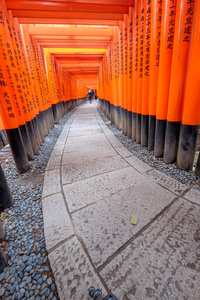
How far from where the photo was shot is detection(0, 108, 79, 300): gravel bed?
1.06 meters

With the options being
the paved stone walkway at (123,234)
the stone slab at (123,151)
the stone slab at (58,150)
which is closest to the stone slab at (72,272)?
the paved stone walkway at (123,234)

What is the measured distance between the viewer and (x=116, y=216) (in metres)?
1.61

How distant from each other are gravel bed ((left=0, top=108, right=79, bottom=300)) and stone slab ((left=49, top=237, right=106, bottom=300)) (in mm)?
67

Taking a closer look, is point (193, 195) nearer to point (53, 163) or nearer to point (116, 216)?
point (116, 216)

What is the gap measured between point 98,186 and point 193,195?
1.34 m

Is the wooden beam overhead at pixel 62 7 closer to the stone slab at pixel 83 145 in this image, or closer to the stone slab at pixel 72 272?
the stone slab at pixel 83 145

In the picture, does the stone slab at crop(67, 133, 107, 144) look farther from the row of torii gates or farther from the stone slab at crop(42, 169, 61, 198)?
the stone slab at crop(42, 169, 61, 198)

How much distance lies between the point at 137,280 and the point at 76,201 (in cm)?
109

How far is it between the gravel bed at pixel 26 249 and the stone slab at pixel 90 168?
0.51m

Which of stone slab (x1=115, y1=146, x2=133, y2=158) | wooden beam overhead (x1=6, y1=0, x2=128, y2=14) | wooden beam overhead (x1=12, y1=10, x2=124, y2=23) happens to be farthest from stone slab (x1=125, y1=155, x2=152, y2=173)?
wooden beam overhead (x1=12, y1=10, x2=124, y2=23)

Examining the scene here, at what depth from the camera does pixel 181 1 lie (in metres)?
1.84

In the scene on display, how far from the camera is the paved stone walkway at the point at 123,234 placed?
3.41 ft

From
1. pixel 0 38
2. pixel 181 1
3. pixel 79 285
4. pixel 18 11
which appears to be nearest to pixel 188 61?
pixel 181 1

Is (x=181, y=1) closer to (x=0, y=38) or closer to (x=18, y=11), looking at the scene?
(x=0, y=38)
